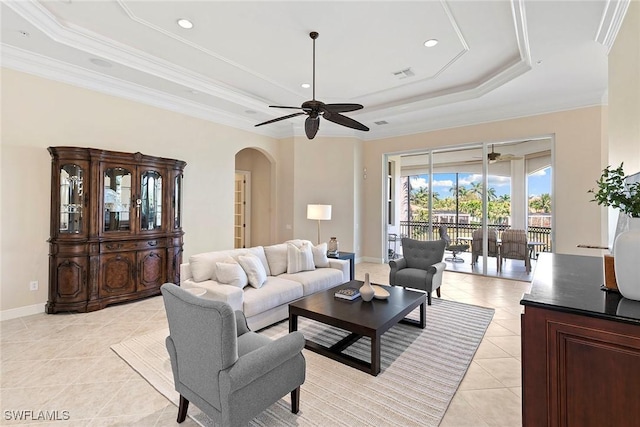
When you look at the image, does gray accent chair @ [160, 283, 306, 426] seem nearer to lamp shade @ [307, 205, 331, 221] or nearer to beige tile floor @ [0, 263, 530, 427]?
beige tile floor @ [0, 263, 530, 427]

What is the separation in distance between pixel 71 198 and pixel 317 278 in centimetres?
346

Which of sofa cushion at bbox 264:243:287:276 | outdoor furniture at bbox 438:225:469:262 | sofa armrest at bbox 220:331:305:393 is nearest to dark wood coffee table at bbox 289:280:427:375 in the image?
sofa armrest at bbox 220:331:305:393

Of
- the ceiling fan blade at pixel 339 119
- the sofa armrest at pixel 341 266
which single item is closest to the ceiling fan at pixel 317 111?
the ceiling fan blade at pixel 339 119

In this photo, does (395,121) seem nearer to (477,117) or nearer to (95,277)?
(477,117)

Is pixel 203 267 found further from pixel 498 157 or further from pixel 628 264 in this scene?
pixel 498 157

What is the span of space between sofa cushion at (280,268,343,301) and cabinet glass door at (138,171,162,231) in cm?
225

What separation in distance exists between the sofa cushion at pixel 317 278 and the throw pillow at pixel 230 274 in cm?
78

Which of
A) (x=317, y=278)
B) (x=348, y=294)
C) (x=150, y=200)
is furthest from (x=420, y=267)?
(x=150, y=200)

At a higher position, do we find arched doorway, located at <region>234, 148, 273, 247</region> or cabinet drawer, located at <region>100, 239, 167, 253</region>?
arched doorway, located at <region>234, 148, 273, 247</region>

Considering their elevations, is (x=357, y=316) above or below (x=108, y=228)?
below

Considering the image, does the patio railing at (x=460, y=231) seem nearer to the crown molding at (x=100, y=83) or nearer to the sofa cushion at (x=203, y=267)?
the crown molding at (x=100, y=83)

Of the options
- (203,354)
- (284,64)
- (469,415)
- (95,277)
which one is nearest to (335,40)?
(284,64)

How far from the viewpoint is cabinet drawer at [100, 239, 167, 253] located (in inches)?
161

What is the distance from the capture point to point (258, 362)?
1.70 m
